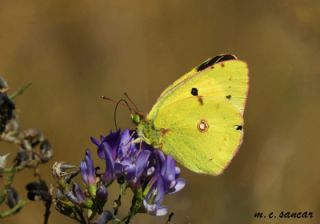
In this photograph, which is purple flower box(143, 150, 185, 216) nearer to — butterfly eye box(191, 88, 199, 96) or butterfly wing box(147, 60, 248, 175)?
butterfly wing box(147, 60, 248, 175)

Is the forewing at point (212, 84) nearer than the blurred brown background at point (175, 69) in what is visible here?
Yes

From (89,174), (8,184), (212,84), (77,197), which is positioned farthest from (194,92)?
(8,184)

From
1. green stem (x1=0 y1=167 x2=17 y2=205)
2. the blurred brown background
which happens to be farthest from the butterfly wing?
the blurred brown background

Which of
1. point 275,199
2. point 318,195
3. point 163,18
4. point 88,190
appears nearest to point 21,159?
point 88,190

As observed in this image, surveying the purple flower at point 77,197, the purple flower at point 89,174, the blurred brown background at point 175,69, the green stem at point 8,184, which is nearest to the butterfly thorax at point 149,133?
the purple flower at point 89,174

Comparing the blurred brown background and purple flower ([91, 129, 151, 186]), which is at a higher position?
purple flower ([91, 129, 151, 186])

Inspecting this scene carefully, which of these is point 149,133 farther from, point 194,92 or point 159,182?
point 159,182

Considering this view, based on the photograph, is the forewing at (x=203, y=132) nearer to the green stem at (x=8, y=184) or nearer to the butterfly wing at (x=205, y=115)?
the butterfly wing at (x=205, y=115)
